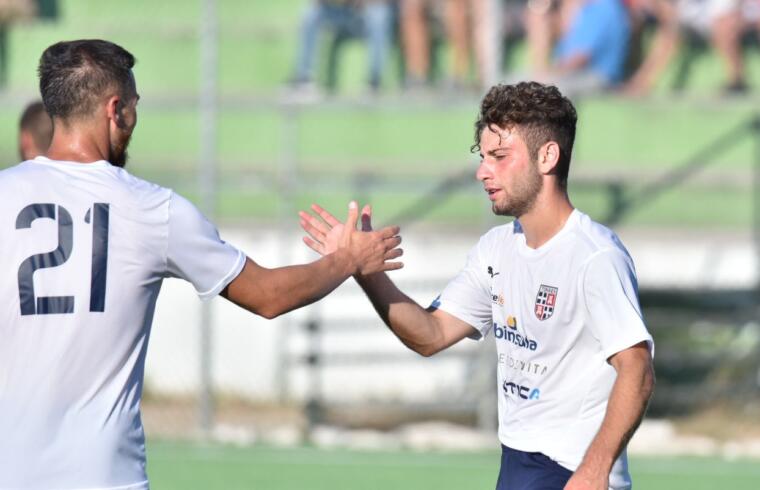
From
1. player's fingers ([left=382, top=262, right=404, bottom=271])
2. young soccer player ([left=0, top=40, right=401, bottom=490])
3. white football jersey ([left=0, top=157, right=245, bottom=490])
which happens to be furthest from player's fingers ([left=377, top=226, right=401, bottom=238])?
white football jersey ([left=0, top=157, right=245, bottom=490])

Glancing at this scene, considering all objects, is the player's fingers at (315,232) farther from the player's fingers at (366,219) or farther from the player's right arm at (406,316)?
the player's fingers at (366,219)

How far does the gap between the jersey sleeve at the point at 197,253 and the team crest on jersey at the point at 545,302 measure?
1.03 meters

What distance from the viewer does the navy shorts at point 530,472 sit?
189 inches

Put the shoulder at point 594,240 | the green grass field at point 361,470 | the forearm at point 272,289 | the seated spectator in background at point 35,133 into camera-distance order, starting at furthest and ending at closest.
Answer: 1. the green grass field at point 361,470
2. the seated spectator in background at point 35,133
3. the shoulder at point 594,240
4. the forearm at point 272,289

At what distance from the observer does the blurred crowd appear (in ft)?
41.3

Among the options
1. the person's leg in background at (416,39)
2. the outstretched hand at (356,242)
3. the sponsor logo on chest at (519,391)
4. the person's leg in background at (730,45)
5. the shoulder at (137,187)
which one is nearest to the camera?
the shoulder at (137,187)

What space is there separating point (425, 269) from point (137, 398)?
8.11 meters

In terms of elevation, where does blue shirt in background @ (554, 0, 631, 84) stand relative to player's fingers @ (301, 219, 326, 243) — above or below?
above

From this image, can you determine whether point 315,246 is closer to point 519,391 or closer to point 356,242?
point 356,242

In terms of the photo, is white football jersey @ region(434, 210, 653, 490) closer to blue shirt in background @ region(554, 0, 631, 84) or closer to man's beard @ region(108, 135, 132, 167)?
man's beard @ region(108, 135, 132, 167)

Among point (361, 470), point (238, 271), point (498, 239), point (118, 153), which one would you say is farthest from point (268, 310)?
point (361, 470)

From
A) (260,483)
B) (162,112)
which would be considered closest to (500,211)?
(260,483)

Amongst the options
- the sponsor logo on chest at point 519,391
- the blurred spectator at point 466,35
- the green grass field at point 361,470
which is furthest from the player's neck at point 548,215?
the blurred spectator at point 466,35

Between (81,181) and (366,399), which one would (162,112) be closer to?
(366,399)
